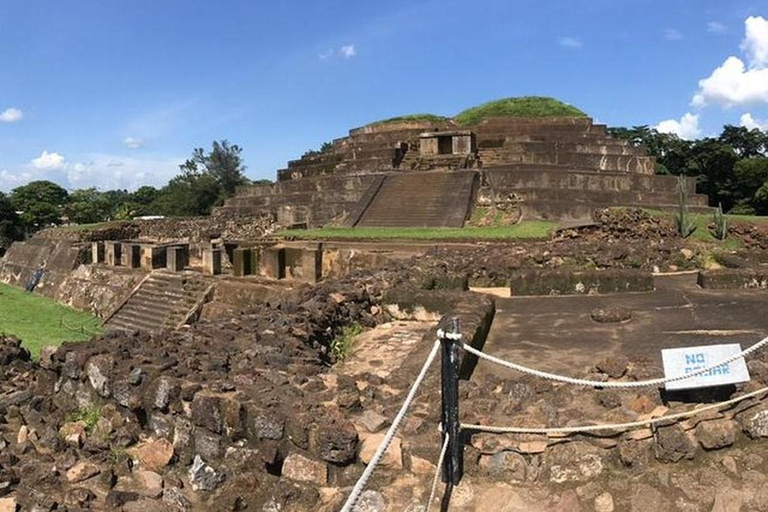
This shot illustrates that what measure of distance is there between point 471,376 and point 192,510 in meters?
2.28

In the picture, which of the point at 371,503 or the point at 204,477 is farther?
the point at 204,477

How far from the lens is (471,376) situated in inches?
187

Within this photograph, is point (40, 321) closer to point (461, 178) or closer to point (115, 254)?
point (115, 254)

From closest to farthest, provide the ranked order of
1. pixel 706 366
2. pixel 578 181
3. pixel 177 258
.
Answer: pixel 706 366
pixel 177 258
pixel 578 181

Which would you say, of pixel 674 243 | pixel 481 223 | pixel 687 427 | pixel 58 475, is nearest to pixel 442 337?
pixel 687 427

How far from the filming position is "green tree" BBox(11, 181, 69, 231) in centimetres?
4256

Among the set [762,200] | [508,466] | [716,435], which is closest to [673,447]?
[716,435]

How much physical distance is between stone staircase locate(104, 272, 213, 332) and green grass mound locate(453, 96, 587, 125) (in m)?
15.9

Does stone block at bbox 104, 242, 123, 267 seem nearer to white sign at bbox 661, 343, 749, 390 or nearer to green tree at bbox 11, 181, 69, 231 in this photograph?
white sign at bbox 661, 343, 749, 390

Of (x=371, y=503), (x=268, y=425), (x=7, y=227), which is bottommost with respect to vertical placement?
(x=371, y=503)

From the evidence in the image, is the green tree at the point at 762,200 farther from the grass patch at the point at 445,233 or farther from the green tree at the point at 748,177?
the grass patch at the point at 445,233

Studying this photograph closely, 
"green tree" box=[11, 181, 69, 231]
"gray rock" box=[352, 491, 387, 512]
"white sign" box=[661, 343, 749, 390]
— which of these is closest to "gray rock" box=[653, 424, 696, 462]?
"white sign" box=[661, 343, 749, 390]

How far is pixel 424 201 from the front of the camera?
16.8 meters

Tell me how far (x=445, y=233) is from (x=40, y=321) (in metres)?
8.91
